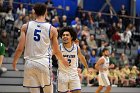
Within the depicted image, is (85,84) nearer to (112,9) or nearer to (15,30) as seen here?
(15,30)

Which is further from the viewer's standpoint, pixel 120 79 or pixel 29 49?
pixel 120 79

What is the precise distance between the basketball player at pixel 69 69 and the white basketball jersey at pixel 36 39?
1.95m

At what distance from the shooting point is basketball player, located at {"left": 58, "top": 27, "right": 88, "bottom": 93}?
852cm

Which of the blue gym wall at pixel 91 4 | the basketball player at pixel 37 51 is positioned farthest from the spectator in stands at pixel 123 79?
the basketball player at pixel 37 51

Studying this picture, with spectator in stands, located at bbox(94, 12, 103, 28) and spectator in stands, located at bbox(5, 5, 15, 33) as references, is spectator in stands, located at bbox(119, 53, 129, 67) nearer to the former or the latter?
spectator in stands, located at bbox(94, 12, 103, 28)

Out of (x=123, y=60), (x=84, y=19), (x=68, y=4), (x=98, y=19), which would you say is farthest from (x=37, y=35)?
(x=68, y=4)

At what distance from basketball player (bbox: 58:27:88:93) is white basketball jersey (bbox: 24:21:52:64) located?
195cm

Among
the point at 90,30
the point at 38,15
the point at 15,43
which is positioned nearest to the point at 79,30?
the point at 90,30

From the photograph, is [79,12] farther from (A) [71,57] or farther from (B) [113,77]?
(A) [71,57]

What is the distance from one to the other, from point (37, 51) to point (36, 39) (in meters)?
0.21

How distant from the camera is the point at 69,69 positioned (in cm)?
861

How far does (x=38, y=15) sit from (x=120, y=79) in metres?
10.5

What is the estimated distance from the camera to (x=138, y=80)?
17.5 metres

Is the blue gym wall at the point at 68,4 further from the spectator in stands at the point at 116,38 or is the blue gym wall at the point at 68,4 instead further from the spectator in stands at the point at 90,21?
the spectator in stands at the point at 116,38
